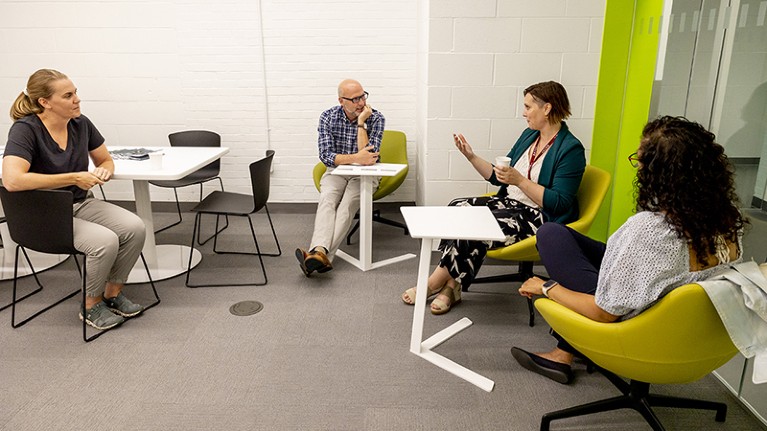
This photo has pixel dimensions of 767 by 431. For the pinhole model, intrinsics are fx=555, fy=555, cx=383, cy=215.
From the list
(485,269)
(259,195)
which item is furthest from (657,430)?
(259,195)

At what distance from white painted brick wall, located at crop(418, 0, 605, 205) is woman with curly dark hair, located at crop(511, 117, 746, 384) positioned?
1.76m

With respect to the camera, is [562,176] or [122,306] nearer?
[562,176]

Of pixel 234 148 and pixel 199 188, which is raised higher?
pixel 234 148

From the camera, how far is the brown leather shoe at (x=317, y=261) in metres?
3.35

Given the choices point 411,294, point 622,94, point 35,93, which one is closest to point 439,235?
point 411,294

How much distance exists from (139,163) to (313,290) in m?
1.30

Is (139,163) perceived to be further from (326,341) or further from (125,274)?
(326,341)

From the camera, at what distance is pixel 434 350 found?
2.65m

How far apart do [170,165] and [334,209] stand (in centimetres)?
105

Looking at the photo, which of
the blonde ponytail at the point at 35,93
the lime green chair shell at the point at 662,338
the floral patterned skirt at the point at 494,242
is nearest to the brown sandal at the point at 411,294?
Answer: the floral patterned skirt at the point at 494,242

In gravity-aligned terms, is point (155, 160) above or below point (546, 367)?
above

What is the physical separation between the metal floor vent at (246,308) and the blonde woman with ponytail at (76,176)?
50cm

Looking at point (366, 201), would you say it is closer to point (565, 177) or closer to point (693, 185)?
point (565, 177)

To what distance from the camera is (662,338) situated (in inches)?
64.6
